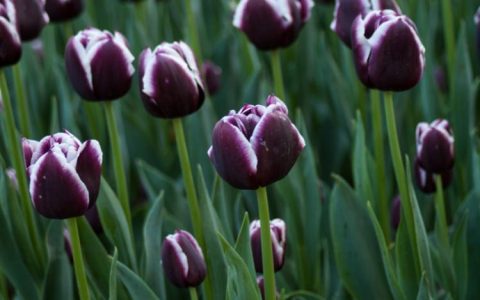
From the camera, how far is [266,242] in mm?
1085

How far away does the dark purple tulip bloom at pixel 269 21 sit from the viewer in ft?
4.80

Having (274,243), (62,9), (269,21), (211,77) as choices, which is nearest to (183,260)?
(274,243)

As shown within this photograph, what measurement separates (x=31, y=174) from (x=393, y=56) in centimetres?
47

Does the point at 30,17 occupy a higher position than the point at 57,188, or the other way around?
the point at 30,17

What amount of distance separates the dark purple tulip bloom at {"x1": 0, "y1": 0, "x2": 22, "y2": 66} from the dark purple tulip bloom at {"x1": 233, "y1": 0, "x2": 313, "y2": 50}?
343 mm

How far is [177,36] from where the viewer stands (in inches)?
95.9


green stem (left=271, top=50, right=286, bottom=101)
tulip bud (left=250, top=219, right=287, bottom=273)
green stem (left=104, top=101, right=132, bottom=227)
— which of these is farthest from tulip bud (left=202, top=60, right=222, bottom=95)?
tulip bud (left=250, top=219, right=287, bottom=273)

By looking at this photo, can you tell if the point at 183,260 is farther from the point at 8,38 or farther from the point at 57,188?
the point at 8,38

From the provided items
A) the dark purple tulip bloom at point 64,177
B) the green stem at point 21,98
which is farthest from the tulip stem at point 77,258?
the green stem at point 21,98

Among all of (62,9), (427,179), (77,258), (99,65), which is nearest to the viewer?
(77,258)

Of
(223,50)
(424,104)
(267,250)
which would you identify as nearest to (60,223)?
(267,250)

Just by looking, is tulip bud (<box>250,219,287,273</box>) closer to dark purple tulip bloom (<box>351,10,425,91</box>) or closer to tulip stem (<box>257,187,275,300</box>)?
tulip stem (<box>257,187,275,300</box>)

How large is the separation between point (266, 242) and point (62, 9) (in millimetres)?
846

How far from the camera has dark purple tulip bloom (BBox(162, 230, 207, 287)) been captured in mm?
1188
